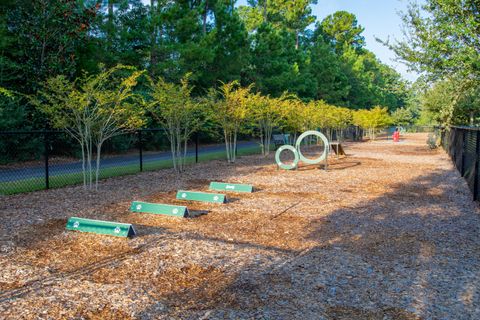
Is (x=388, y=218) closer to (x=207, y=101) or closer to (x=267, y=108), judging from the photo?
(x=207, y=101)

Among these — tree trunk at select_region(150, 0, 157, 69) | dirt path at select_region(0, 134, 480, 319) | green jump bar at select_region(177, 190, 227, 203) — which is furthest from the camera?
tree trunk at select_region(150, 0, 157, 69)

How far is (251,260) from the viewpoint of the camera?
201 inches

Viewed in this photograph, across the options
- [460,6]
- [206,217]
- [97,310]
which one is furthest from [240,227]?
[460,6]

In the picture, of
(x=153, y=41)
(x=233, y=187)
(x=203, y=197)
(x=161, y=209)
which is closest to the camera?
(x=161, y=209)

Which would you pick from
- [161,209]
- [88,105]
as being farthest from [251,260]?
[88,105]

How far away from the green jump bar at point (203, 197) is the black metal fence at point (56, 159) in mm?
3636

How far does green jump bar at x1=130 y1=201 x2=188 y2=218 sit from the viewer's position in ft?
24.4

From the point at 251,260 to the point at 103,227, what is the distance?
8.20 ft

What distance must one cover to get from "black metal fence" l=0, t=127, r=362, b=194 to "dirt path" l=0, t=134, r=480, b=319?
1.87m

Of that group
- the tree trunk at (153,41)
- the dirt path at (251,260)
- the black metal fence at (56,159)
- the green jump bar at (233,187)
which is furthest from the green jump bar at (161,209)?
the tree trunk at (153,41)

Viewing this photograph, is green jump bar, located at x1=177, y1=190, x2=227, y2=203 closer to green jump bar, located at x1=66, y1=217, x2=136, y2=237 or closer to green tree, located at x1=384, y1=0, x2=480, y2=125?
green jump bar, located at x1=66, y1=217, x2=136, y2=237

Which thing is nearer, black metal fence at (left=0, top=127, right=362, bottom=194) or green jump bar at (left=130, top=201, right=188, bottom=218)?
green jump bar at (left=130, top=201, right=188, bottom=218)

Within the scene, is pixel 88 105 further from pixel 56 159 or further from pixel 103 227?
pixel 56 159

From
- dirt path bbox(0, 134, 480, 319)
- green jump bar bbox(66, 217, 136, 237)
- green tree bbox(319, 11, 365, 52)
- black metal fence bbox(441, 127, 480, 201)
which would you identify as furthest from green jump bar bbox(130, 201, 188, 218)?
green tree bbox(319, 11, 365, 52)
